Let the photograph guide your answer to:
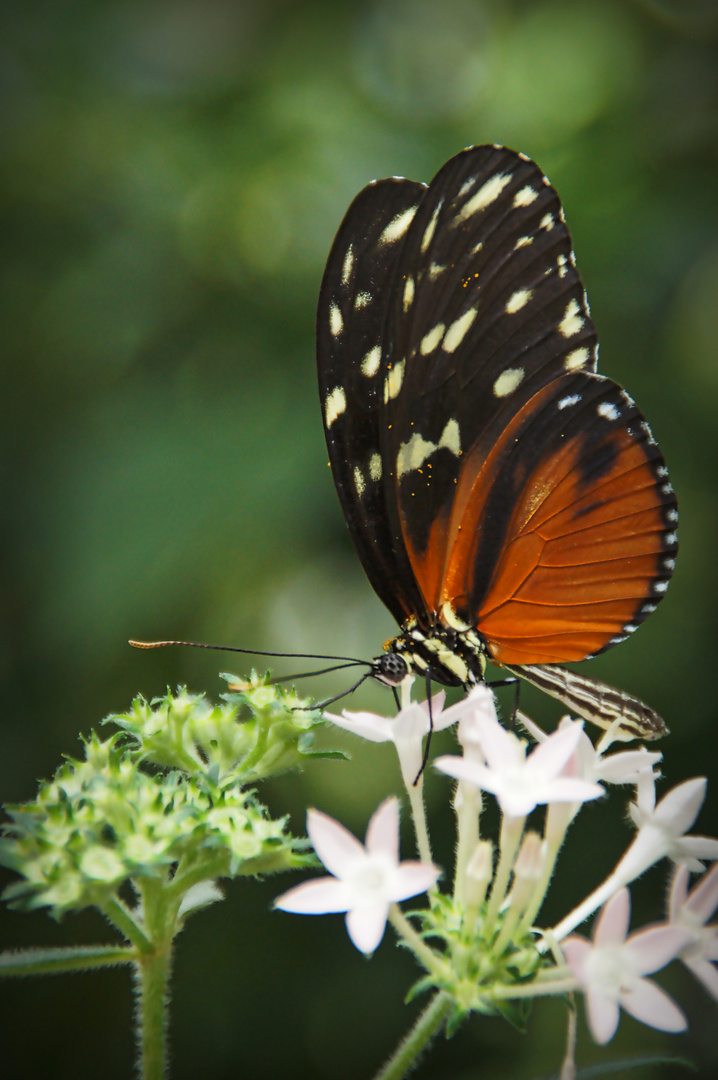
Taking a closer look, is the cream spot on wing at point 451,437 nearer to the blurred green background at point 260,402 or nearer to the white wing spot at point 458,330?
the white wing spot at point 458,330

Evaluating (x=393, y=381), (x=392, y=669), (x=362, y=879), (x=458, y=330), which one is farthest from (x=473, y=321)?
(x=362, y=879)

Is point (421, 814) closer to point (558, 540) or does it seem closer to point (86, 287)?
point (558, 540)

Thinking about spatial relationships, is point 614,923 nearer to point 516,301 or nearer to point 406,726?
point 406,726

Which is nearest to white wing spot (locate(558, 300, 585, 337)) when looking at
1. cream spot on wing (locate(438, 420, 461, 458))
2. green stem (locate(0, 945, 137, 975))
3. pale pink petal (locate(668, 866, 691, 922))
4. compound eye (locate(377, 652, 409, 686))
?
cream spot on wing (locate(438, 420, 461, 458))

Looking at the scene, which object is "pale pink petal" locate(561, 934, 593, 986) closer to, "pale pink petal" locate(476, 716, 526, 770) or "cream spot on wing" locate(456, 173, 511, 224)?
"pale pink petal" locate(476, 716, 526, 770)

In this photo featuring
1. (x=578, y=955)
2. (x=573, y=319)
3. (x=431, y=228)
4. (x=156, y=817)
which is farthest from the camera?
(x=573, y=319)

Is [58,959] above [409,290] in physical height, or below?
below

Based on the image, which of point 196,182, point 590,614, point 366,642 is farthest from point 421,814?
point 196,182

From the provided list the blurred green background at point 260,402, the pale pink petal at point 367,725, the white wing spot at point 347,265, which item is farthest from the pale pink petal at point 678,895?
the blurred green background at point 260,402
